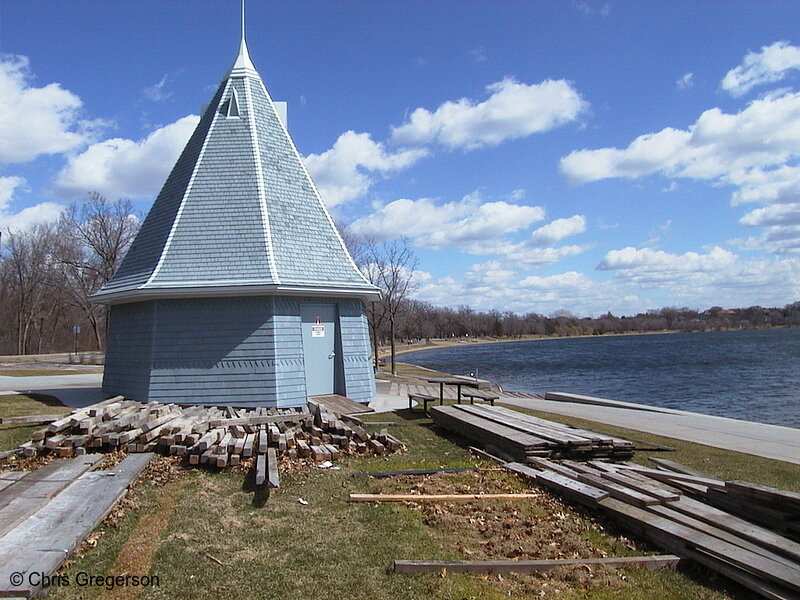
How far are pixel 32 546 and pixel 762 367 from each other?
51.5 m

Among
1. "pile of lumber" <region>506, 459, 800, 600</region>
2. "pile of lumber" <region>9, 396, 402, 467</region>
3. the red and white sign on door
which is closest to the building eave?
the red and white sign on door

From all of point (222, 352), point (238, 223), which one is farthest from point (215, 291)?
point (238, 223)

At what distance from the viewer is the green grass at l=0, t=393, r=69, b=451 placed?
10592mm

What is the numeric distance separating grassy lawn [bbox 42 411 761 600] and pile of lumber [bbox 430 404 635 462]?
0.99m

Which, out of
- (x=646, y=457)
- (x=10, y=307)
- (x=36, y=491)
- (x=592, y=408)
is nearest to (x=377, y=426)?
(x=646, y=457)

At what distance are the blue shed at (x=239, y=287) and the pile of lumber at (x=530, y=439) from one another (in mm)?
4061

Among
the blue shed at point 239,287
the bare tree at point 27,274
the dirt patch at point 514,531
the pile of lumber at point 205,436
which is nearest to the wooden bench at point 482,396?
the blue shed at point 239,287

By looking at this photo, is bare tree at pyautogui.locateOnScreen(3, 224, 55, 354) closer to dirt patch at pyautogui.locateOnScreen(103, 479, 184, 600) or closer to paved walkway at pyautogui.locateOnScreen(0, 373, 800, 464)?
paved walkway at pyautogui.locateOnScreen(0, 373, 800, 464)

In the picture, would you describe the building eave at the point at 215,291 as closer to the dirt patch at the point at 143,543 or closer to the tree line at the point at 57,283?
the dirt patch at the point at 143,543

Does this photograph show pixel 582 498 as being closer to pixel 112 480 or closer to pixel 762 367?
pixel 112 480

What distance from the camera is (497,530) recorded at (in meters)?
6.13

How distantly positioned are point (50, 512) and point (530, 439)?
21.2ft

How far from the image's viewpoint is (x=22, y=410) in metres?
14.0

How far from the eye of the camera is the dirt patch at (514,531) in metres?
4.92
